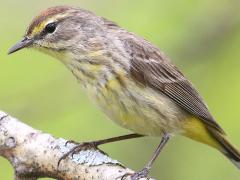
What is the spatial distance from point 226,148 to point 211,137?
0.19m

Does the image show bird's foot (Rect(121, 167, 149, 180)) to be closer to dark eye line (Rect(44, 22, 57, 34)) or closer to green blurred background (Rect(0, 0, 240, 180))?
green blurred background (Rect(0, 0, 240, 180))

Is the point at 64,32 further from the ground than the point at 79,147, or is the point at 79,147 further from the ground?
the point at 64,32

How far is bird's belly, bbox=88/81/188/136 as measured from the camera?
6.19 meters

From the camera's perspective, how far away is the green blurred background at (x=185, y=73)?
6781 mm

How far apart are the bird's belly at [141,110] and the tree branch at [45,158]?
0.46 m

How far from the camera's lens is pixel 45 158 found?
5.73 metres

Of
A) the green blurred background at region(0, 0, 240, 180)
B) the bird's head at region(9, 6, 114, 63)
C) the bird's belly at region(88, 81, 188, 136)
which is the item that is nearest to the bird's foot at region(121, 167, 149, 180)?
the bird's belly at region(88, 81, 188, 136)

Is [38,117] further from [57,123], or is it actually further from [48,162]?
[48,162]

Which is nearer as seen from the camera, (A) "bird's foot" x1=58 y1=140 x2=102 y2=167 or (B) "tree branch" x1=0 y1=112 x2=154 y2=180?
(B) "tree branch" x1=0 y1=112 x2=154 y2=180

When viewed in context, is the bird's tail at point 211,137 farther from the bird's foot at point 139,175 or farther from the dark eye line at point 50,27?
the dark eye line at point 50,27

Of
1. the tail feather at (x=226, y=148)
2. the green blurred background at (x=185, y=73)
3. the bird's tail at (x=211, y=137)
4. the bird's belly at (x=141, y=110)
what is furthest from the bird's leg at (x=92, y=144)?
the tail feather at (x=226, y=148)

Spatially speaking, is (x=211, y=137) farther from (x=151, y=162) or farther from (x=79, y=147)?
(x=79, y=147)

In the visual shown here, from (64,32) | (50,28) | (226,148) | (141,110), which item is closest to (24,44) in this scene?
(50,28)

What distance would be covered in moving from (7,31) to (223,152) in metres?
2.64
